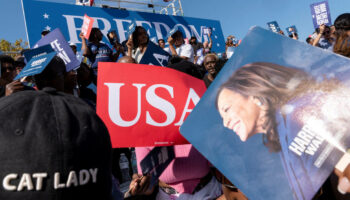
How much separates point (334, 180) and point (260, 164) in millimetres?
Answer: 314

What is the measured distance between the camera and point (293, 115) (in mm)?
1132

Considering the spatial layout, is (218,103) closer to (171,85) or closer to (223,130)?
(223,130)

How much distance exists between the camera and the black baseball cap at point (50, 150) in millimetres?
952

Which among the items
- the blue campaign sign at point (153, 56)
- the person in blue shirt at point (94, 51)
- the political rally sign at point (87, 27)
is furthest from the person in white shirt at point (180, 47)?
the blue campaign sign at point (153, 56)

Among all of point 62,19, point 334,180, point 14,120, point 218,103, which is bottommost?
point 334,180

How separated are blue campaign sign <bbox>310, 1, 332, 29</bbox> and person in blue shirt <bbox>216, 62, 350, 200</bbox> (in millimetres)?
8241

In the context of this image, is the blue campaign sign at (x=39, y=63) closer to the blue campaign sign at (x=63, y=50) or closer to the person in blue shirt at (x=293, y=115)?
the blue campaign sign at (x=63, y=50)

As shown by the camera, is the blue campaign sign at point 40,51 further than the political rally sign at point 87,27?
No

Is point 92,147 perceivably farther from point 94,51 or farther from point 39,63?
point 94,51

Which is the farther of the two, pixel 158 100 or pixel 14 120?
pixel 158 100

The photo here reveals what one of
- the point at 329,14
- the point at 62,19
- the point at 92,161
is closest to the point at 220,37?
the point at 329,14

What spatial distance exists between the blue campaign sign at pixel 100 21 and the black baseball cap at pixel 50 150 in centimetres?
887

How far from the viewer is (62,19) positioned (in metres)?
9.85

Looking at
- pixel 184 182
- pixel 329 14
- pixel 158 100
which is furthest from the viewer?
pixel 329 14
